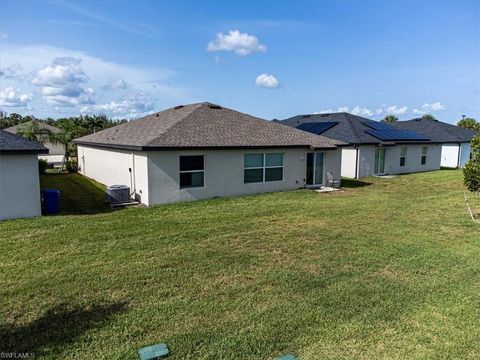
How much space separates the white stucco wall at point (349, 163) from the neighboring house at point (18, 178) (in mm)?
18303

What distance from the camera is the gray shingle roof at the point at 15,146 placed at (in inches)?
419

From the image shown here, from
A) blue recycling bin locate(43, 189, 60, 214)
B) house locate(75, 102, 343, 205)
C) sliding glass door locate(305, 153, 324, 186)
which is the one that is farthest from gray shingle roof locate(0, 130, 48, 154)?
sliding glass door locate(305, 153, 324, 186)

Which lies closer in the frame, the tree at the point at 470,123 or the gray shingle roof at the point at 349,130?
the gray shingle roof at the point at 349,130

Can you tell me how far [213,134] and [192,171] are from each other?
225cm

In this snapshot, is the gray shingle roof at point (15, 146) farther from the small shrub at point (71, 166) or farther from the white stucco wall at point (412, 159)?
the white stucco wall at point (412, 159)

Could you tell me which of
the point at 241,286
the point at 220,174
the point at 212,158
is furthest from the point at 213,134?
the point at 241,286

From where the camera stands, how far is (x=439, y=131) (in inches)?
1292

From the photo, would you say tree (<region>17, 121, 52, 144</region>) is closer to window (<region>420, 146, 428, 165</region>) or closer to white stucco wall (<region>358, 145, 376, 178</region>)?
white stucco wall (<region>358, 145, 376, 178</region>)

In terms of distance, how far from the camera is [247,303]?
18.6ft

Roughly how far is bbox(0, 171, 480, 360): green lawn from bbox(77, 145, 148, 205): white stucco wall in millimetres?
2795

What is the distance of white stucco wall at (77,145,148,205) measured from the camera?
14.0 meters

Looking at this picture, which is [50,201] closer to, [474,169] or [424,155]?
[474,169]

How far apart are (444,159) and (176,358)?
116 ft

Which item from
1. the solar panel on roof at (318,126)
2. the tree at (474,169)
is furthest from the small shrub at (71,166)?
the tree at (474,169)
